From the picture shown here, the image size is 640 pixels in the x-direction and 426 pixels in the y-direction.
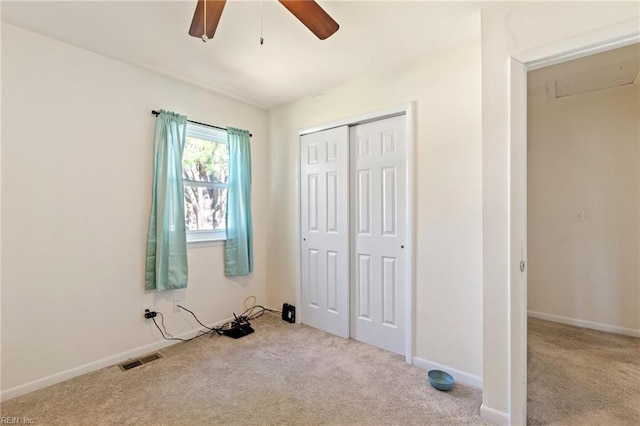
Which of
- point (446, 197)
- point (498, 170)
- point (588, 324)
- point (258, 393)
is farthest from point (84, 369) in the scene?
point (588, 324)

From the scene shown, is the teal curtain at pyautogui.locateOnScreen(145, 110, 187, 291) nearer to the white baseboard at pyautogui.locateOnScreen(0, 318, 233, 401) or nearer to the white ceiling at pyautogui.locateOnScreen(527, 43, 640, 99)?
the white baseboard at pyautogui.locateOnScreen(0, 318, 233, 401)

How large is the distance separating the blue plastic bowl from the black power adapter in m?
1.56

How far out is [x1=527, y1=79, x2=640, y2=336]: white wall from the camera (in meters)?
2.82

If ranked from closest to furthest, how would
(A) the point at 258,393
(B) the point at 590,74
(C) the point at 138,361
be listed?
(A) the point at 258,393 → (C) the point at 138,361 → (B) the point at 590,74

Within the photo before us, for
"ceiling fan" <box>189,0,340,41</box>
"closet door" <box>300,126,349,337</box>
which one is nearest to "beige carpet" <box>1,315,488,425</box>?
"closet door" <box>300,126,349,337</box>

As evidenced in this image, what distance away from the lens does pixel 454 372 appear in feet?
7.05

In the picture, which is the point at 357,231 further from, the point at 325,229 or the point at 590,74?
the point at 590,74

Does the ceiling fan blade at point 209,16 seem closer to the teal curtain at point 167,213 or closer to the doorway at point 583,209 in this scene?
the teal curtain at point 167,213

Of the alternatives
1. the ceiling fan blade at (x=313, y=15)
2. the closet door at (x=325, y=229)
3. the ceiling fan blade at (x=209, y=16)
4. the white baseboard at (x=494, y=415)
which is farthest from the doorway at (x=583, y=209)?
the ceiling fan blade at (x=209, y=16)

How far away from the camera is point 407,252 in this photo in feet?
7.83

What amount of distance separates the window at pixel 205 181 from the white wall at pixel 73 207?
1.16 ft

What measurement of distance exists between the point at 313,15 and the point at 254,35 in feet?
2.66

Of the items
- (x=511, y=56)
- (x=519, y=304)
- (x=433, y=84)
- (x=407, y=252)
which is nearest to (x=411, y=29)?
(x=433, y=84)

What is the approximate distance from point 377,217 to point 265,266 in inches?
64.0
